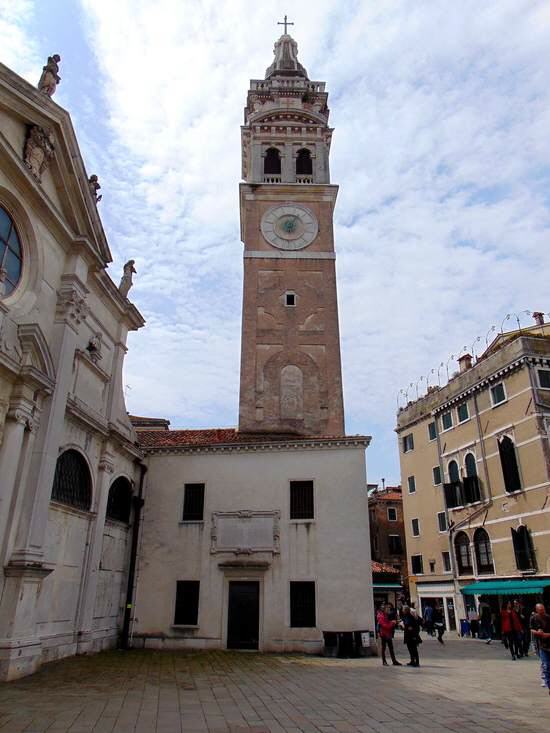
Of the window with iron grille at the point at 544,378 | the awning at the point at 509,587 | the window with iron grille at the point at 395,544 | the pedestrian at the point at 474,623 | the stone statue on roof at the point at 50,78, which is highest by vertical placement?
the stone statue on roof at the point at 50,78

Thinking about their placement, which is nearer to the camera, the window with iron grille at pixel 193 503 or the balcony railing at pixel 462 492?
the window with iron grille at pixel 193 503

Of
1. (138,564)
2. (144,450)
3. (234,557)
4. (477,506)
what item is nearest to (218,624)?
(234,557)

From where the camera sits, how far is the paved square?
24.5 ft

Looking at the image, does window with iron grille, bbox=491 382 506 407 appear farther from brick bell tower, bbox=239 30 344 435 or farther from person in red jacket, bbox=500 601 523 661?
person in red jacket, bbox=500 601 523 661

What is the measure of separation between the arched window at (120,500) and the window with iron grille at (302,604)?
20.2ft

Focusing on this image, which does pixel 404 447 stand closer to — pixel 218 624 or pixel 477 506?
pixel 477 506

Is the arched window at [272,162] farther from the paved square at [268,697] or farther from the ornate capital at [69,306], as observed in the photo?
the paved square at [268,697]

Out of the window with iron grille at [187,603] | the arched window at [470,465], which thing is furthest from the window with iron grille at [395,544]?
the window with iron grille at [187,603]

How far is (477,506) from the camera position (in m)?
28.0

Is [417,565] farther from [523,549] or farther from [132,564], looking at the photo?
[132,564]

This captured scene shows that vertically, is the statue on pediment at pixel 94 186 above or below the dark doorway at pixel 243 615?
above

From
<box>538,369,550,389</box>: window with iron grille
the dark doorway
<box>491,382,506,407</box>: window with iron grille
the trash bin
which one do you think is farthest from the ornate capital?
the trash bin

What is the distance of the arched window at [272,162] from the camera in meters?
29.1

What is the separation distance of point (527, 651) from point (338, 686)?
10.2m
